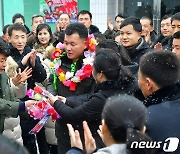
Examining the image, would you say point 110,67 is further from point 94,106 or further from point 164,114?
point 164,114

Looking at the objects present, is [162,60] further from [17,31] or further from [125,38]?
[17,31]

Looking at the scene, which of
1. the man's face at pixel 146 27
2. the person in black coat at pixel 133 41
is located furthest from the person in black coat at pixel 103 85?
the man's face at pixel 146 27

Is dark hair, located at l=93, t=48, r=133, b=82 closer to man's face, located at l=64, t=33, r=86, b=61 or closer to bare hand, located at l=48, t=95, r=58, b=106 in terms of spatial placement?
bare hand, located at l=48, t=95, r=58, b=106

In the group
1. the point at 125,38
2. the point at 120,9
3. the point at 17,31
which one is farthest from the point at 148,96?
the point at 120,9

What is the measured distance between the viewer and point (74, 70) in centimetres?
349

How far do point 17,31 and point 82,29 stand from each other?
1414 mm

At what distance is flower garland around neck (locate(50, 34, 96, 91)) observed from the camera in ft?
11.1

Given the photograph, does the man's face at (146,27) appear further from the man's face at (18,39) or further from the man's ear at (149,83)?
the man's ear at (149,83)

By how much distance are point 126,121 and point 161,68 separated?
57cm

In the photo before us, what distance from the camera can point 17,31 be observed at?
466cm

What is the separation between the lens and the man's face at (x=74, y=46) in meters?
3.46

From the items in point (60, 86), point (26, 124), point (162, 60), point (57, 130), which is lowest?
A: point (26, 124)

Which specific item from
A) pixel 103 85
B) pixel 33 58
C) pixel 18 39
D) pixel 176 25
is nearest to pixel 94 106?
pixel 103 85

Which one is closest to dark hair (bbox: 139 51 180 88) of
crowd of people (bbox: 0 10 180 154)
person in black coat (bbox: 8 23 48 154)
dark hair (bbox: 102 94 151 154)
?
crowd of people (bbox: 0 10 180 154)
